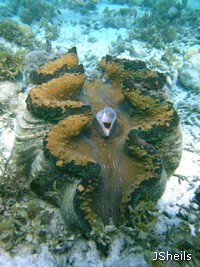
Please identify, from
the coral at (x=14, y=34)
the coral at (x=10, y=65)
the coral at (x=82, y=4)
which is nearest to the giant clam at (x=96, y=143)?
the coral at (x=10, y=65)

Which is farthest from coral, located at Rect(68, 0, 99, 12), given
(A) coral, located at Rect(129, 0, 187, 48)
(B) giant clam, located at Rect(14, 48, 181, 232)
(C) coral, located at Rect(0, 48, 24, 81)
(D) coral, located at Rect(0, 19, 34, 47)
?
(B) giant clam, located at Rect(14, 48, 181, 232)

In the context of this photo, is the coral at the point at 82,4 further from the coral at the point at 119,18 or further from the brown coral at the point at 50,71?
the brown coral at the point at 50,71

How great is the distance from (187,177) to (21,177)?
7.27 feet

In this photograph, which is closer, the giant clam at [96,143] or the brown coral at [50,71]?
the giant clam at [96,143]

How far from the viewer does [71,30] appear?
8.65m

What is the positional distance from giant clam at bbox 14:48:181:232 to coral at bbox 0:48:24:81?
1456 millimetres

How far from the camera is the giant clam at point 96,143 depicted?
7.02 ft

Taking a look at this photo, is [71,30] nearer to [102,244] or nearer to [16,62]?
[16,62]

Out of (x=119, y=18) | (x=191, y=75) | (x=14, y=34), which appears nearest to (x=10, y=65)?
(x=14, y=34)

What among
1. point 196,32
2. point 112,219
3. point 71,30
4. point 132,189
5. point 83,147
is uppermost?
point 71,30

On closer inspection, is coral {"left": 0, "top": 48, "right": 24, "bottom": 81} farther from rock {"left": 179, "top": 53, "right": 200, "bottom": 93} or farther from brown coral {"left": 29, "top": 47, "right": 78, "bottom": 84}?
rock {"left": 179, "top": 53, "right": 200, "bottom": 93}

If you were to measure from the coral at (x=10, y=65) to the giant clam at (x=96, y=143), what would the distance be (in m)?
1.46

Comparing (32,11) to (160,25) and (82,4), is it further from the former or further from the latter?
(160,25)

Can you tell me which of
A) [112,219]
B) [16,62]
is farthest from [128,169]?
[16,62]
